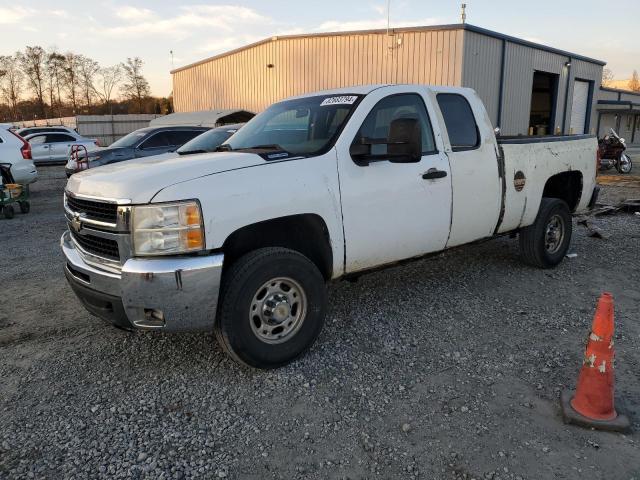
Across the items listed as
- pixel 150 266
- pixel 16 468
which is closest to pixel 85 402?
pixel 16 468

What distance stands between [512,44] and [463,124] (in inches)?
729

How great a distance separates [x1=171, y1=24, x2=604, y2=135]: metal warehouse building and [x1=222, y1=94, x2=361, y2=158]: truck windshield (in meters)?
15.2

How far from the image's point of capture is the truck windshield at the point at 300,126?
3838mm

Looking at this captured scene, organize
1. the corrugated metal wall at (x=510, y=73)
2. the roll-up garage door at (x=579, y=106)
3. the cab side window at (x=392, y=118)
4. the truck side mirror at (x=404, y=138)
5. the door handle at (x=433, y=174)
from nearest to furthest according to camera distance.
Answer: the truck side mirror at (x=404, y=138), the cab side window at (x=392, y=118), the door handle at (x=433, y=174), the corrugated metal wall at (x=510, y=73), the roll-up garage door at (x=579, y=106)

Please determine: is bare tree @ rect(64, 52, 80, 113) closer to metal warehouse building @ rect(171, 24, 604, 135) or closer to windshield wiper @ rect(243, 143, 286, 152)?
metal warehouse building @ rect(171, 24, 604, 135)

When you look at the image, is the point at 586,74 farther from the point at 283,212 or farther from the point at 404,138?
the point at 283,212

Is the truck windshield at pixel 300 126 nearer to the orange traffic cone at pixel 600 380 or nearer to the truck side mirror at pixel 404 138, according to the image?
the truck side mirror at pixel 404 138

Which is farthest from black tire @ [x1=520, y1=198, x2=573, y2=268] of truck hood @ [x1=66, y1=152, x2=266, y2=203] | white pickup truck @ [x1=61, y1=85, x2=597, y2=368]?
truck hood @ [x1=66, y1=152, x2=266, y2=203]

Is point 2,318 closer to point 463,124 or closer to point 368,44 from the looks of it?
point 463,124

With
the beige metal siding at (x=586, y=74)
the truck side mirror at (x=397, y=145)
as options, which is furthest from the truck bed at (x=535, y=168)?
the beige metal siding at (x=586, y=74)

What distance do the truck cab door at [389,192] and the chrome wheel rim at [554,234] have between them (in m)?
2.03

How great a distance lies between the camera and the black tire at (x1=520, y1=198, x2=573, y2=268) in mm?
5590

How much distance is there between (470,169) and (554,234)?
200 cm

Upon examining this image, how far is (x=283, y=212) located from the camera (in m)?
3.34
